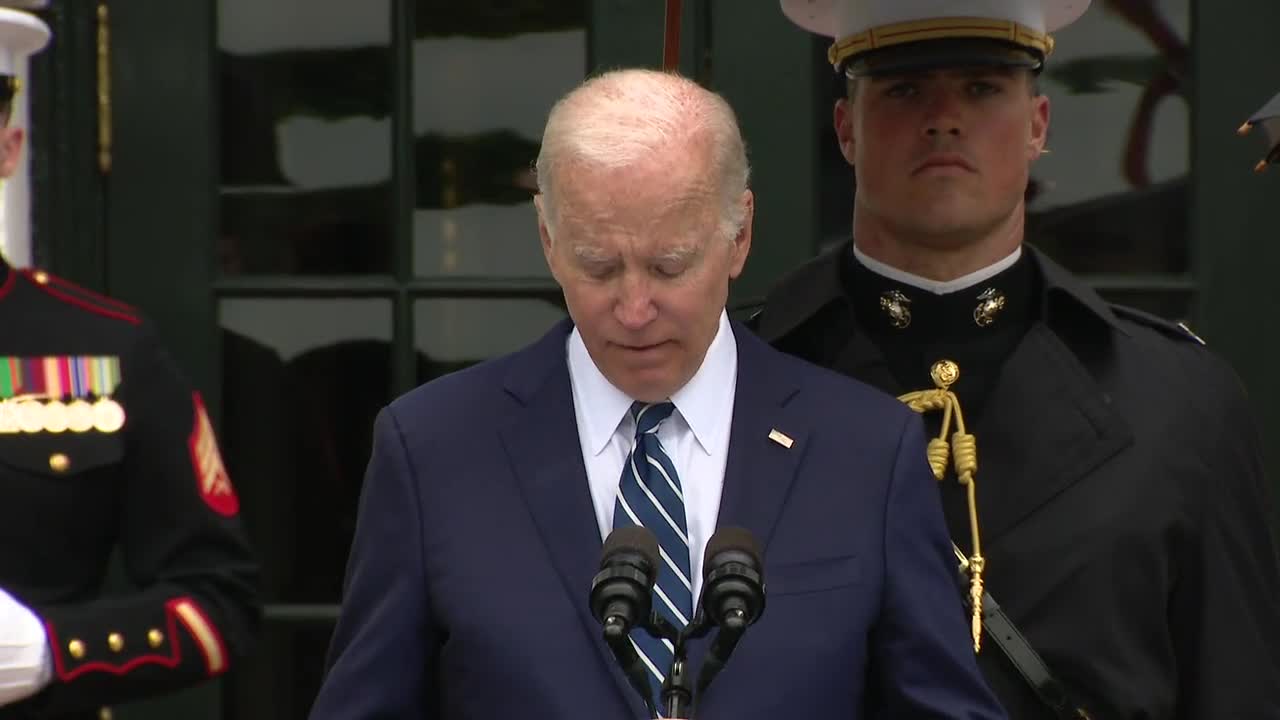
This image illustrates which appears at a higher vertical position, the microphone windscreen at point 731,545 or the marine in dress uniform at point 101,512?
the microphone windscreen at point 731,545

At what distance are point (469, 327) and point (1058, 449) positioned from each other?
66.3 inches

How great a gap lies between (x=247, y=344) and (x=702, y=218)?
2.25 meters

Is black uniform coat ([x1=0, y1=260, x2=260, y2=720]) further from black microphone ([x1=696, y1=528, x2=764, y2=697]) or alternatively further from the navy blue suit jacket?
black microphone ([x1=696, y1=528, x2=764, y2=697])

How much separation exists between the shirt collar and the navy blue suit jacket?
0.02 m

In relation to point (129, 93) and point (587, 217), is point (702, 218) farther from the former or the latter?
point (129, 93)

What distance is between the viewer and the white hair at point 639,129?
227cm

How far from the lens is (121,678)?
314 centimetres

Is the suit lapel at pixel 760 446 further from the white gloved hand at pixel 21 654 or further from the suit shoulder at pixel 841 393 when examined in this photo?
the white gloved hand at pixel 21 654

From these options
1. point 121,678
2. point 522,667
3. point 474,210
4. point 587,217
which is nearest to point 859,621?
point 522,667

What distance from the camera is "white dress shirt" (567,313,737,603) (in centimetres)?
238

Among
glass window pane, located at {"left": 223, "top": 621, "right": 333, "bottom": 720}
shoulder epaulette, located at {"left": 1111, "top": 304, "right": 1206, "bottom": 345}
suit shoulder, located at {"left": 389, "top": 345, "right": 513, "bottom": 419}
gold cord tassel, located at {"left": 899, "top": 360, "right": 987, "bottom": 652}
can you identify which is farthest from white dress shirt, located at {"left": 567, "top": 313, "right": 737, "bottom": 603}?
glass window pane, located at {"left": 223, "top": 621, "right": 333, "bottom": 720}

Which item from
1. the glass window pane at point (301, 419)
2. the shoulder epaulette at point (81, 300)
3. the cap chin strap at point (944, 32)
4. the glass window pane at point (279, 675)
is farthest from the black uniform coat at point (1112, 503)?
the glass window pane at point (279, 675)

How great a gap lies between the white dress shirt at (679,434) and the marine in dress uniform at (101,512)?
40.7 inches

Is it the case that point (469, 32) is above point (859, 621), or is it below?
above
